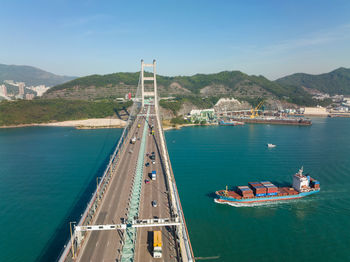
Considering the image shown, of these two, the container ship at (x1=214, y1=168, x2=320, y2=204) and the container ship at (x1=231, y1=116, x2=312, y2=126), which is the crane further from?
the container ship at (x1=214, y1=168, x2=320, y2=204)

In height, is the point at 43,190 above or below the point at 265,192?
below

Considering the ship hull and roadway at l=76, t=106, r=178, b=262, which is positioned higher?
roadway at l=76, t=106, r=178, b=262

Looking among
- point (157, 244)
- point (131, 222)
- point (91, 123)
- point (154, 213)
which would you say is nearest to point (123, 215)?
point (131, 222)

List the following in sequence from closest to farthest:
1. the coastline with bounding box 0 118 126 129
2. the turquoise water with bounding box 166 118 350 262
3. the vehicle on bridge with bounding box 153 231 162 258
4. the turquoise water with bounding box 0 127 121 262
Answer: the vehicle on bridge with bounding box 153 231 162 258 → the turquoise water with bounding box 166 118 350 262 → the turquoise water with bounding box 0 127 121 262 → the coastline with bounding box 0 118 126 129

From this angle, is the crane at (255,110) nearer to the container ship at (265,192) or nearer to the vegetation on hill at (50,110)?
the vegetation on hill at (50,110)

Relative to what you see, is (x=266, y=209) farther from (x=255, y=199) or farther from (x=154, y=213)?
(x=154, y=213)

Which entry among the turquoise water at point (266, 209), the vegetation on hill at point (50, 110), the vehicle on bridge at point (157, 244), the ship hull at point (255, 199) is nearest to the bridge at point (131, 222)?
the vehicle on bridge at point (157, 244)

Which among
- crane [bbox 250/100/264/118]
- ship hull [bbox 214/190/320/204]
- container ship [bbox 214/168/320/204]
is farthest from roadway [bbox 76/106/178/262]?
crane [bbox 250/100/264/118]
